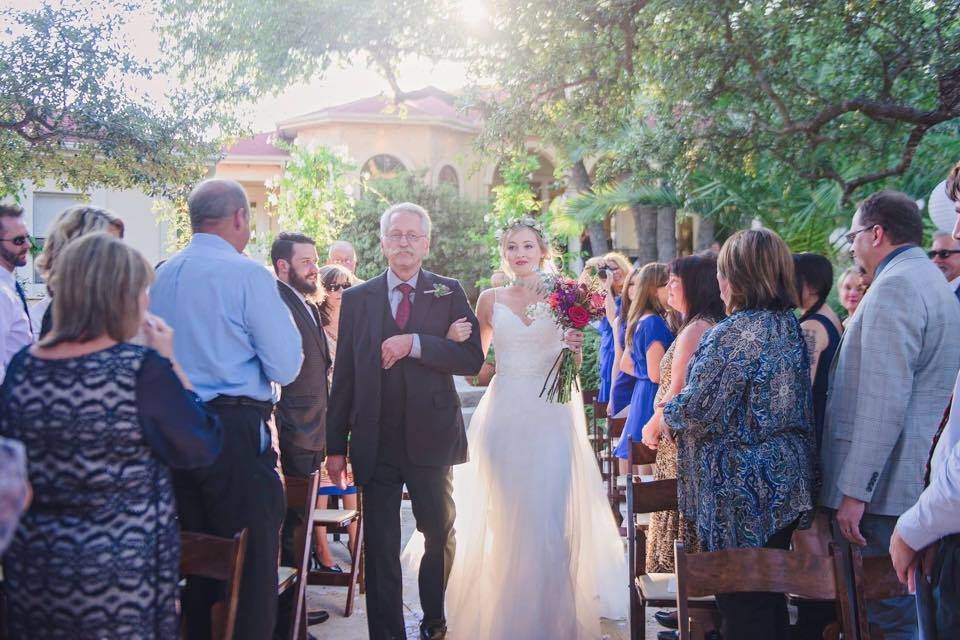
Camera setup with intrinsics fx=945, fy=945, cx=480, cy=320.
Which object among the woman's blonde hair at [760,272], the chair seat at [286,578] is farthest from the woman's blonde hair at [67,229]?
the woman's blonde hair at [760,272]

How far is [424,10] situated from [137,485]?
43.4 ft

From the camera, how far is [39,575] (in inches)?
111

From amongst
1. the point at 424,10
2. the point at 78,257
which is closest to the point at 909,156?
the point at 78,257

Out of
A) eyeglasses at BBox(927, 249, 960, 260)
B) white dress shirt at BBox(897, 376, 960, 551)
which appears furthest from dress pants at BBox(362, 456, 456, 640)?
eyeglasses at BBox(927, 249, 960, 260)

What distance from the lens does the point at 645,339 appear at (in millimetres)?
6855

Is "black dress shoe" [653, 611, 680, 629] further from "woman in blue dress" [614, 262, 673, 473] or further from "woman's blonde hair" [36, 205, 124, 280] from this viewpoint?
"woman's blonde hair" [36, 205, 124, 280]

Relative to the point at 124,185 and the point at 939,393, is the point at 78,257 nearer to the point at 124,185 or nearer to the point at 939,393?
the point at 939,393

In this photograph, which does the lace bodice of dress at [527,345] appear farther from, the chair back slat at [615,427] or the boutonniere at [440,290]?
the chair back slat at [615,427]

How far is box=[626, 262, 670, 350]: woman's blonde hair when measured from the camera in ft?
22.9

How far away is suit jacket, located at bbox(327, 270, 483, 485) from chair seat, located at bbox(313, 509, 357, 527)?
2.71 ft

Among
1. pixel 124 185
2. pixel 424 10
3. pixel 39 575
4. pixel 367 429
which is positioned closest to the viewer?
pixel 39 575

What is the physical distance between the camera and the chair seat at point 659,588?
429 cm

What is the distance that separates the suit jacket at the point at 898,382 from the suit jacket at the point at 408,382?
2.08 metres

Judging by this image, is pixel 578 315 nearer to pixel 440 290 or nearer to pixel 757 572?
pixel 440 290
